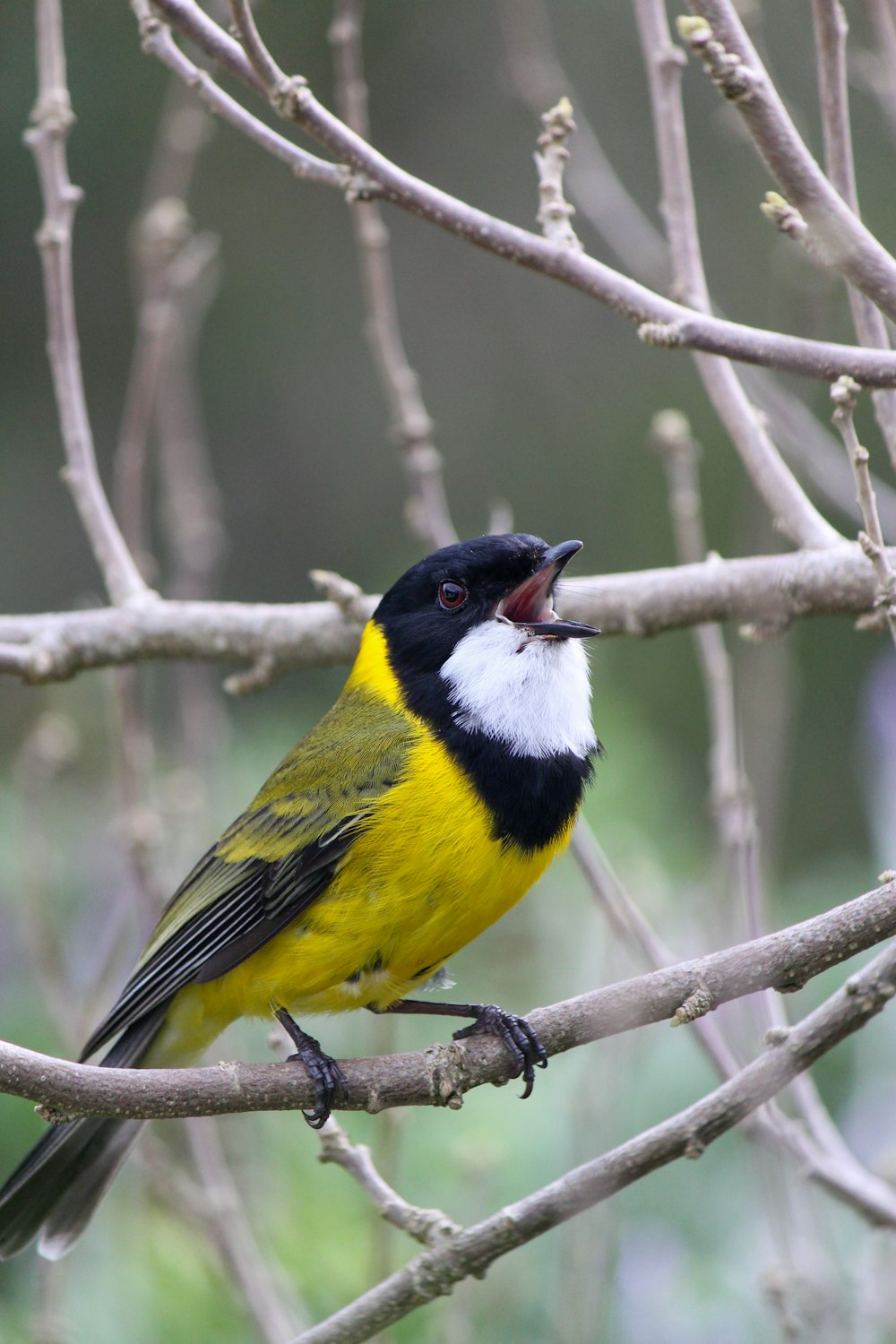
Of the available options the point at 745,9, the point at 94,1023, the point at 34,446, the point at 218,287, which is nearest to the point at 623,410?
the point at 218,287

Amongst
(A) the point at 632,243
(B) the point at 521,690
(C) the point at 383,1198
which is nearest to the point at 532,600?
(B) the point at 521,690

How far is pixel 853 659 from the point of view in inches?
384

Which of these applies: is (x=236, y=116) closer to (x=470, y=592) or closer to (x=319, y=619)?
(x=470, y=592)

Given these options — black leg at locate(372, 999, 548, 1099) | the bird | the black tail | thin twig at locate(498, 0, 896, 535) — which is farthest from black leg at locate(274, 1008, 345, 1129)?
thin twig at locate(498, 0, 896, 535)

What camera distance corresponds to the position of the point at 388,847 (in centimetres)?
354

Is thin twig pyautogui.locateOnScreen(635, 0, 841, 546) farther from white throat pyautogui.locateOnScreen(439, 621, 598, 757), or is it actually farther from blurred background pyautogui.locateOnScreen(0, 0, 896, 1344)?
white throat pyautogui.locateOnScreen(439, 621, 598, 757)

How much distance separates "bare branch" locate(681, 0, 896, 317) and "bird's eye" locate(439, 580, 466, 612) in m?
1.56

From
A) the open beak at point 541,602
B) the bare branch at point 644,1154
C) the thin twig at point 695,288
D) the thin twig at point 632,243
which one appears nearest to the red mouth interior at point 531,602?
the open beak at point 541,602

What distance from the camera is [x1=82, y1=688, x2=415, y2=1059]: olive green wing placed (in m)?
3.67

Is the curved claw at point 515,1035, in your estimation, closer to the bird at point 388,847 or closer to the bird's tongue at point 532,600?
the bird at point 388,847

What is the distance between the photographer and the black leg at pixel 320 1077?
2893 millimetres

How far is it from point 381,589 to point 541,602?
4.77 metres

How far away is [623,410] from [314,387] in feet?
7.34

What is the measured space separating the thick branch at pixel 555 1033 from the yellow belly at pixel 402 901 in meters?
0.63
